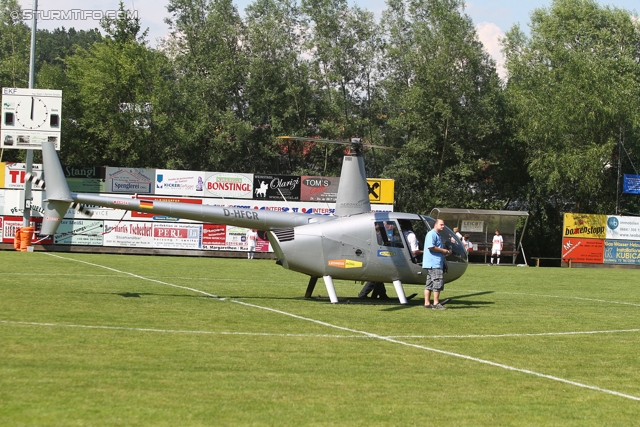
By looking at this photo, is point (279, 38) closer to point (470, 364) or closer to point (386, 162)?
point (386, 162)

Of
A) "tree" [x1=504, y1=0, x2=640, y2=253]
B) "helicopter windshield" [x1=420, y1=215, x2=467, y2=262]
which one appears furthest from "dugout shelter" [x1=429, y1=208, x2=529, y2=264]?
"helicopter windshield" [x1=420, y1=215, x2=467, y2=262]

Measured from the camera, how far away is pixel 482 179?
59531mm

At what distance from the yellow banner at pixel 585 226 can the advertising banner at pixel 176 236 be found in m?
22.6

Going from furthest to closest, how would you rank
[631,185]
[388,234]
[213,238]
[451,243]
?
1. [631,185]
2. [213,238]
3. [451,243]
4. [388,234]

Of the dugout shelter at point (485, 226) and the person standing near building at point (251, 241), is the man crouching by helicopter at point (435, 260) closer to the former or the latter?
the person standing near building at point (251, 241)

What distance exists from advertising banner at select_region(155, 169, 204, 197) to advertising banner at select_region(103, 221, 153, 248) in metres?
2.50

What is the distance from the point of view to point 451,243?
19.1 meters

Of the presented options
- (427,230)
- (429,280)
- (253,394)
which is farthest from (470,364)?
(427,230)

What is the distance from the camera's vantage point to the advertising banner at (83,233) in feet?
143

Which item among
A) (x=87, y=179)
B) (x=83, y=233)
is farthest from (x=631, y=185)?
(x=83, y=233)

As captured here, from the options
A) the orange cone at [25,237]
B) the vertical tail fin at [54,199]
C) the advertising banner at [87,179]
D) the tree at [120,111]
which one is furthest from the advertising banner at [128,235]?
the vertical tail fin at [54,199]

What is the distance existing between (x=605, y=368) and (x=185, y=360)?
19.3ft

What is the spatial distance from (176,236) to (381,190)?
12.5 m

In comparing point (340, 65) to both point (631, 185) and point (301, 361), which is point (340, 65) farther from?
point (301, 361)
